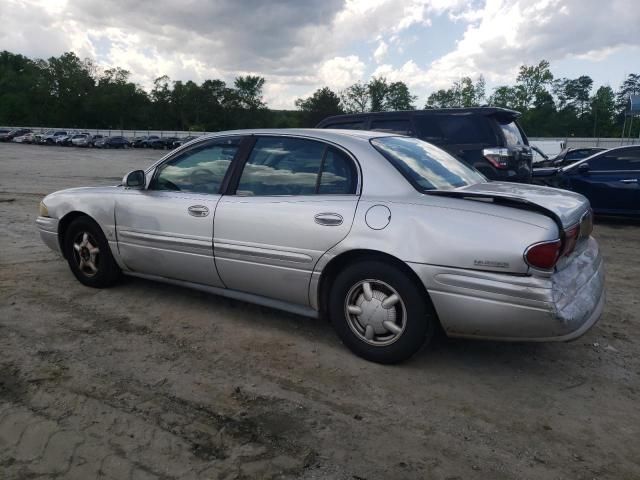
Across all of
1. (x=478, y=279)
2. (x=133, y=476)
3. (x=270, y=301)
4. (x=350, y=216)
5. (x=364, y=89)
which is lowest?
(x=133, y=476)

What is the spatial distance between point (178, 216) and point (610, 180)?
25.9 feet

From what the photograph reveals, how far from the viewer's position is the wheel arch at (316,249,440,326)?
10.2 ft

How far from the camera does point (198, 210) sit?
12.8ft

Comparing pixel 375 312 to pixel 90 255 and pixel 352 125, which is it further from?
pixel 352 125

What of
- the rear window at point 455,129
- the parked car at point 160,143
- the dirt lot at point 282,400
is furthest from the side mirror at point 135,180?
the parked car at point 160,143

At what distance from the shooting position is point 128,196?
14.4 feet

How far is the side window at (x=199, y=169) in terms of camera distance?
3986mm

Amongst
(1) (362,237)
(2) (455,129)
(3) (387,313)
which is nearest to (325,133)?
(1) (362,237)

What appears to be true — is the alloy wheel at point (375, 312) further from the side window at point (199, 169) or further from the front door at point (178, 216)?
the side window at point (199, 169)

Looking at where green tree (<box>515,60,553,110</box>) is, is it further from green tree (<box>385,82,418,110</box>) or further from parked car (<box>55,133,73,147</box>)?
parked car (<box>55,133,73,147</box>)

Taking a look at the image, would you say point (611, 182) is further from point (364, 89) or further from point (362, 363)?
point (364, 89)

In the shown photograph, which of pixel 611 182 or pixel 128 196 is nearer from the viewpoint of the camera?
pixel 128 196

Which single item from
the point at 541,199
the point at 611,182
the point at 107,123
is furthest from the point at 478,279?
the point at 107,123

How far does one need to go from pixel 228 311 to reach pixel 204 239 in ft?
2.37
